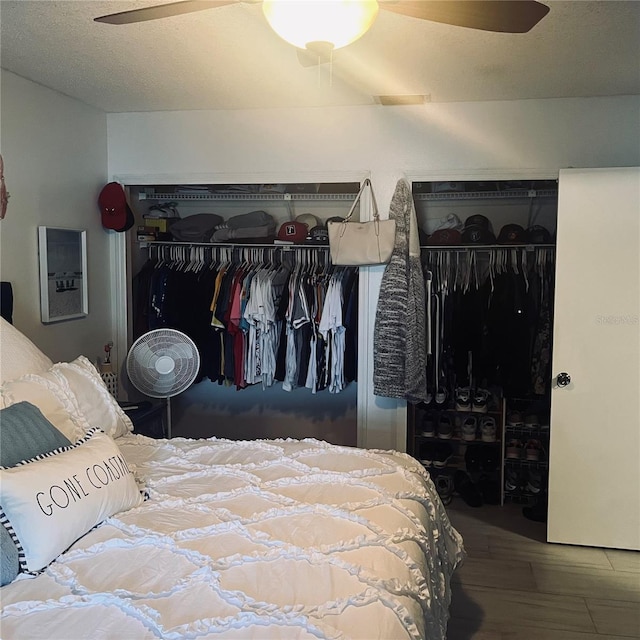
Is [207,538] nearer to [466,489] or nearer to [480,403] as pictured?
[466,489]

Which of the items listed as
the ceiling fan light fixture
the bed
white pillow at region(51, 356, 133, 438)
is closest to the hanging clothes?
the bed

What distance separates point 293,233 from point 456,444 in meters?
1.85

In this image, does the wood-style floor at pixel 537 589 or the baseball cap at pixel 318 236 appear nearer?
the wood-style floor at pixel 537 589

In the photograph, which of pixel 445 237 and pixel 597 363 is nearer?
pixel 597 363

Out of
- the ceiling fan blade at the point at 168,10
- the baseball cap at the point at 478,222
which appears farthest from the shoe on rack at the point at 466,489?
the ceiling fan blade at the point at 168,10

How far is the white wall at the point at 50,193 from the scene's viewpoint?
297 centimetres

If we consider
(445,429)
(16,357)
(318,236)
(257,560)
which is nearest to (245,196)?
(318,236)

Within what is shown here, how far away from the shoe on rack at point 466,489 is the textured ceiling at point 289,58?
7.71ft

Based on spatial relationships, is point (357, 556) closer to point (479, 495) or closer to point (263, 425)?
point (479, 495)

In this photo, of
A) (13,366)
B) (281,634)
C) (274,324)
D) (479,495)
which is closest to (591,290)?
(479,495)

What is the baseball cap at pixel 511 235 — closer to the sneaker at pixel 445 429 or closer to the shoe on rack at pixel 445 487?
the sneaker at pixel 445 429

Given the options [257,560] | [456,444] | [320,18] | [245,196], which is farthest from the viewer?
[245,196]

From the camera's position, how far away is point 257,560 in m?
1.59

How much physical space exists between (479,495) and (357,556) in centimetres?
245
